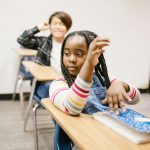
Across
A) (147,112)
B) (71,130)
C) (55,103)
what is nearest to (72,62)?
(55,103)

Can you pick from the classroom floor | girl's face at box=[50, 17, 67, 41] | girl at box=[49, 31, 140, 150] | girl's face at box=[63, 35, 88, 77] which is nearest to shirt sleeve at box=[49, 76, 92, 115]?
girl at box=[49, 31, 140, 150]

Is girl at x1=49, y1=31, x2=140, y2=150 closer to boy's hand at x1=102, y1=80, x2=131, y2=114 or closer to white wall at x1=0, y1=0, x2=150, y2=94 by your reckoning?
boy's hand at x1=102, y1=80, x2=131, y2=114

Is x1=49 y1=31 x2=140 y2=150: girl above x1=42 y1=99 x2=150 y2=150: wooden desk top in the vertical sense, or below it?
above

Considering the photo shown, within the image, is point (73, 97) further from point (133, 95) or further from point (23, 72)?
point (23, 72)

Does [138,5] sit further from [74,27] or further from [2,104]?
[2,104]

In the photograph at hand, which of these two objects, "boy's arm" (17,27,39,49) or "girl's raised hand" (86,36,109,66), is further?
"boy's arm" (17,27,39,49)

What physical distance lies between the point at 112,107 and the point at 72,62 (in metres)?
0.27

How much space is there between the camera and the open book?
3.28ft

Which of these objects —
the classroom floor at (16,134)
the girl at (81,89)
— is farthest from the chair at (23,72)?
the girl at (81,89)

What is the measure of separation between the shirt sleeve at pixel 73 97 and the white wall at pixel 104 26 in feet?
9.52

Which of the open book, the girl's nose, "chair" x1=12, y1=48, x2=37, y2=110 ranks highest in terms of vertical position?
the girl's nose

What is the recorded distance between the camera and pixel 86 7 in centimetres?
432

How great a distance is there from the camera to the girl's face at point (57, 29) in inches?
121

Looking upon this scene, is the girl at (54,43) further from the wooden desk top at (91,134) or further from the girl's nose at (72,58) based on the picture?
the wooden desk top at (91,134)
